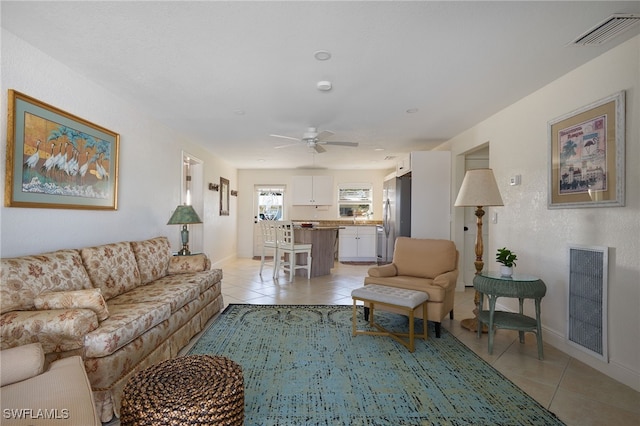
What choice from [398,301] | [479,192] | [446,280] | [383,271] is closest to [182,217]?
[383,271]

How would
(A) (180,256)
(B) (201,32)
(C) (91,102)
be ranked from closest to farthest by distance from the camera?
(B) (201,32) → (C) (91,102) → (A) (180,256)

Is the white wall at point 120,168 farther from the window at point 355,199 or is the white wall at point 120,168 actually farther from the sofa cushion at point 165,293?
the window at point 355,199

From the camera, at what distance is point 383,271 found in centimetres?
337

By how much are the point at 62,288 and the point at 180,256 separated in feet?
5.05

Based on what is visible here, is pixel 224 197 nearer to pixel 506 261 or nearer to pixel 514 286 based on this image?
pixel 506 261

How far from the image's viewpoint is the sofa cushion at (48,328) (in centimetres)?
160

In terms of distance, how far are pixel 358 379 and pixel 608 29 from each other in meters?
2.86

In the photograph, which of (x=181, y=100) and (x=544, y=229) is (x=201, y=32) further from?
(x=544, y=229)

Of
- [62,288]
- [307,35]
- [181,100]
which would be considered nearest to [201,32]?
[307,35]

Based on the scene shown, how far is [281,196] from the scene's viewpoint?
8.27 meters

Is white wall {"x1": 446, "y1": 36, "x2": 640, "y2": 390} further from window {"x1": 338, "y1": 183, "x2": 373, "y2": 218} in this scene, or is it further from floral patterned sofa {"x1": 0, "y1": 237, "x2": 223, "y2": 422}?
window {"x1": 338, "y1": 183, "x2": 373, "y2": 218}

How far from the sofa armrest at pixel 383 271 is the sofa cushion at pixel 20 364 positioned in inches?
104

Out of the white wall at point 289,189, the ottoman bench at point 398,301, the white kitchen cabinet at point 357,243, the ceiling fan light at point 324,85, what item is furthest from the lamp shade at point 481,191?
the white wall at point 289,189

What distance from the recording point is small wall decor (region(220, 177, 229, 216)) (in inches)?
269
